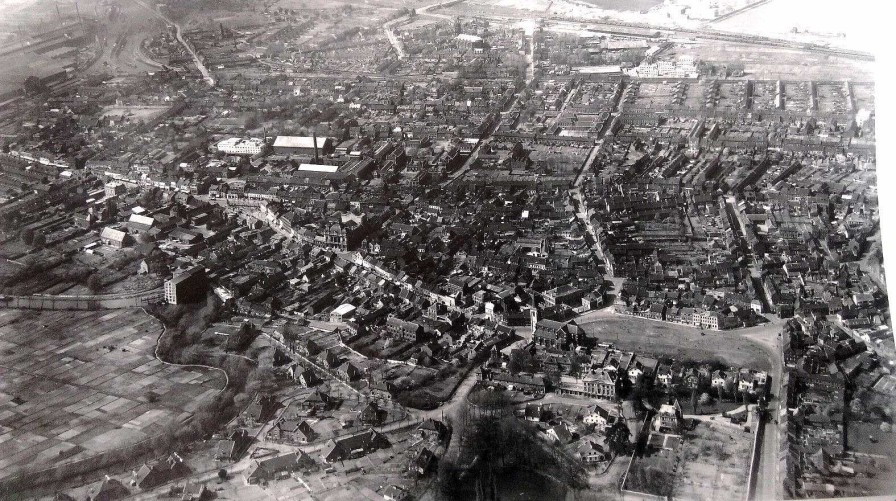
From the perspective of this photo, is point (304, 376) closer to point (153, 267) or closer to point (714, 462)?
point (153, 267)

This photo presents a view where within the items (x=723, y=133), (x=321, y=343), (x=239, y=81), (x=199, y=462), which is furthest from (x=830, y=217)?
(x=239, y=81)

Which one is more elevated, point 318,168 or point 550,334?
point 318,168

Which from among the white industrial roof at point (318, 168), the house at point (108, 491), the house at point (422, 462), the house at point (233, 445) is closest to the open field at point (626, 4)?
the white industrial roof at point (318, 168)

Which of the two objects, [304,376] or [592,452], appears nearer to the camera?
[592,452]

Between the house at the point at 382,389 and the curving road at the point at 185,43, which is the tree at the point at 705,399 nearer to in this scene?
the house at the point at 382,389

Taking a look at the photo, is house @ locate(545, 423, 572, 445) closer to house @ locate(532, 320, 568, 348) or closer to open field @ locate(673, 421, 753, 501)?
open field @ locate(673, 421, 753, 501)

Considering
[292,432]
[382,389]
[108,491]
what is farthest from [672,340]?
[108,491]

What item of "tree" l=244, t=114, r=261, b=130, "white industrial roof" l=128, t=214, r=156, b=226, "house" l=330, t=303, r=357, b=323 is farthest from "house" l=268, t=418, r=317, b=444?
"tree" l=244, t=114, r=261, b=130
